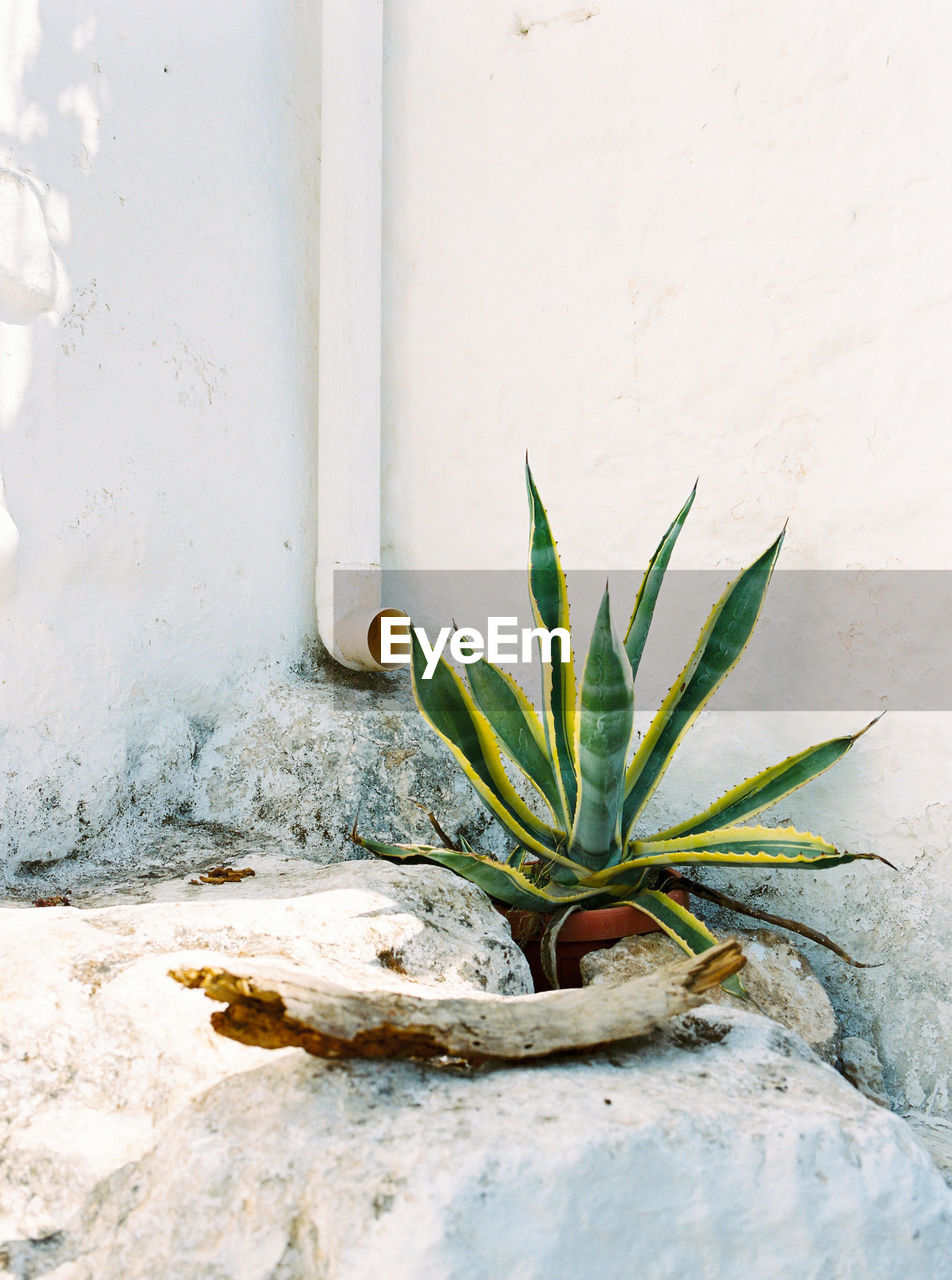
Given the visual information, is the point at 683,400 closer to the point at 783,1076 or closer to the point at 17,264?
the point at 17,264

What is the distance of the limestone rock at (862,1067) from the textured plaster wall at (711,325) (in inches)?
1.3

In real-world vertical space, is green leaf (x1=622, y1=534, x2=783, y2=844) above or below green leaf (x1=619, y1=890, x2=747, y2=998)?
above

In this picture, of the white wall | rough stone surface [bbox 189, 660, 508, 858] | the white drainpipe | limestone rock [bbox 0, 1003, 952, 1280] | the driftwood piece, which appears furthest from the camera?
the white drainpipe

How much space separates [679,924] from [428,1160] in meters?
0.70

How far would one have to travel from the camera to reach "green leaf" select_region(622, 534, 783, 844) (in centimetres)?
139

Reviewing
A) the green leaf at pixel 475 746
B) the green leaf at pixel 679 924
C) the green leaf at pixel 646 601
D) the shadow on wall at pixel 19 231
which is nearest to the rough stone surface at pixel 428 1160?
the green leaf at pixel 679 924

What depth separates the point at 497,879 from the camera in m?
1.31

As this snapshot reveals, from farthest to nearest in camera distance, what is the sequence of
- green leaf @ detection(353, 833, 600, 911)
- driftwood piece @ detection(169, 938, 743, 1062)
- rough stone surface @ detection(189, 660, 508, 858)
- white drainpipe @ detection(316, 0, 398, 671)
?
white drainpipe @ detection(316, 0, 398, 671)
rough stone surface @ detection(189, 660, 508, 858)
green leaf @ detection(353, 833, 600, 911)
driftwood piece @ detection(169, 938, 743, 1062)

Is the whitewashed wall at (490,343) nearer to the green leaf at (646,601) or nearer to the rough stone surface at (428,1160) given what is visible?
the green leaf at (646,601)

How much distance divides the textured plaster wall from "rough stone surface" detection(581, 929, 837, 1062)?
0.47 ft

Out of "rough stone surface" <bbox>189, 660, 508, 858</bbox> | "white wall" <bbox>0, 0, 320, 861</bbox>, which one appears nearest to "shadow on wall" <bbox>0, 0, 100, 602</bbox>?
"white wall" <bbox>0, 0, 320, 861</bbox>

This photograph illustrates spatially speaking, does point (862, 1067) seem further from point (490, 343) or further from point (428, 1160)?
point (490, 343)

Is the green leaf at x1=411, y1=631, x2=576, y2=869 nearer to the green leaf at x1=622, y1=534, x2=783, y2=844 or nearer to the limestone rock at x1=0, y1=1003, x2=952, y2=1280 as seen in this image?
the green leaf at x1=622, y1=534, x2=783, y2=844

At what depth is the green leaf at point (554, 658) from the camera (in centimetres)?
141
